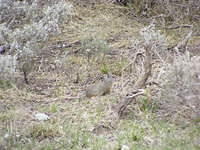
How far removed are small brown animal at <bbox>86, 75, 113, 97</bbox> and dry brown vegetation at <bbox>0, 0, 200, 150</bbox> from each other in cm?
6

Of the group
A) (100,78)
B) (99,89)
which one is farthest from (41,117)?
(100,78)

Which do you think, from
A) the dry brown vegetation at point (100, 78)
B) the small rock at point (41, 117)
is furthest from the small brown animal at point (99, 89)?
the small rock at point (41, 117)

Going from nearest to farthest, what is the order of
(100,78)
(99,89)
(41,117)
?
(41,117) → (99,89) → (100,78)

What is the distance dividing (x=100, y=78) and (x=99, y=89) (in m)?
0.45

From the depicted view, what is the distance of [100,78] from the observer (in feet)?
16.4

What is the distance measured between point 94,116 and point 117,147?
0.61 m

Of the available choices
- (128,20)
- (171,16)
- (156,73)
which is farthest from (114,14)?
(156,73)

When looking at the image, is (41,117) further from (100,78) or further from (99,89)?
(100,78)

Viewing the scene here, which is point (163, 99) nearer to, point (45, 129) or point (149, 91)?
point (149, 91)

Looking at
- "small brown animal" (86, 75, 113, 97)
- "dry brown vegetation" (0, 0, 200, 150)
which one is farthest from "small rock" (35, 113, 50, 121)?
"small brown animal" (86, 75, 113, 97)

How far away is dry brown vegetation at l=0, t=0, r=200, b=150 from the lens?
3.74 metres

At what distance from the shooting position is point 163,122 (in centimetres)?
396

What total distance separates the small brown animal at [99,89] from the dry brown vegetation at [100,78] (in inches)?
2.4

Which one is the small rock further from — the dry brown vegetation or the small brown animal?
the small brown animal
